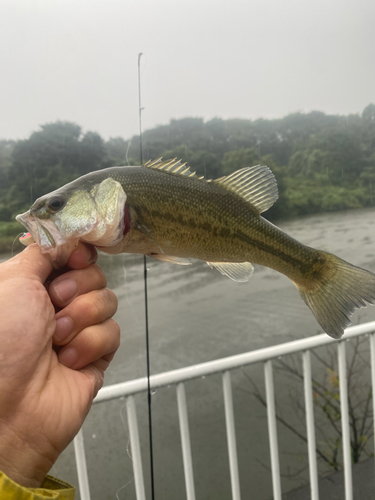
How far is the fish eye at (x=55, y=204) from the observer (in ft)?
1.24

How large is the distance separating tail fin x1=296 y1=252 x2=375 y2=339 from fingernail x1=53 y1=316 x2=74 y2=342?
315 mm

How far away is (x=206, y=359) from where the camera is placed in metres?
1.55

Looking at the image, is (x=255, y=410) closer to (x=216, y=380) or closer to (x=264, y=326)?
(x=216, y=380)

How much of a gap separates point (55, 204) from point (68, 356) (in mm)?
215

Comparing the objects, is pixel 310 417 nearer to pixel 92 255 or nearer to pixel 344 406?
pixel 344 406

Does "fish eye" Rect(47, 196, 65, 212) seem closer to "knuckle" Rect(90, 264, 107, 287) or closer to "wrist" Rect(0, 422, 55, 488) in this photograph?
"knuckle" Rect(90, 264, 107, 287)

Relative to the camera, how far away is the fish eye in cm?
38

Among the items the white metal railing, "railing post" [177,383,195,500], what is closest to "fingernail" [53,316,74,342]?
the white metal railing

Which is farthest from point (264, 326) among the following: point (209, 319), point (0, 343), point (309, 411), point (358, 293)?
point (0, 343)

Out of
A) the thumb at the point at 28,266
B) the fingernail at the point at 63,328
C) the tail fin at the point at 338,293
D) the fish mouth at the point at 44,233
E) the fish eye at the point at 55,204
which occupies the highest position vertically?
the fish eye at the point at 55,204

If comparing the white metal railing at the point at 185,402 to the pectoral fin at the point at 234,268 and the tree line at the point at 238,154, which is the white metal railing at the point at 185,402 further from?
the pectoral fin at the point at 234,268

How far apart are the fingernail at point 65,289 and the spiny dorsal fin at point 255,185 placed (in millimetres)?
238

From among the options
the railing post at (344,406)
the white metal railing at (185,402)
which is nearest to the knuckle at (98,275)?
the white metal railing at (185,402)

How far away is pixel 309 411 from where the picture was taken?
1169 mm
